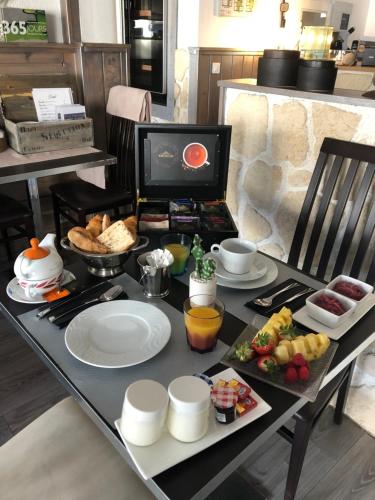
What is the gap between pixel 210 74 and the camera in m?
3.58

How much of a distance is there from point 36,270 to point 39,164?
1.21m

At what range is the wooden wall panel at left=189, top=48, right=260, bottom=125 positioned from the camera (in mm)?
3500

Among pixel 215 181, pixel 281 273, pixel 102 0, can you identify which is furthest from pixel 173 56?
pixel 281 273

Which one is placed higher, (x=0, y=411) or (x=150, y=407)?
(x=150, y=407)

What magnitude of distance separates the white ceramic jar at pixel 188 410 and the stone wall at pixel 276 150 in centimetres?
128

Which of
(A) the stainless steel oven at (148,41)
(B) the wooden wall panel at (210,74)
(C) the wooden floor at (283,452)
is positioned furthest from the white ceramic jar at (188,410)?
(A) the stainless steel oven at (148,41)

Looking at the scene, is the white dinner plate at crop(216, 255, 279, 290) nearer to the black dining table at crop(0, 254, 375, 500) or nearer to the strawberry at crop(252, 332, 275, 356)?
the black dining table at crop(0, 254, 375, 500)

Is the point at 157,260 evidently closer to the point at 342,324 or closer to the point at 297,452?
the point at 342,324

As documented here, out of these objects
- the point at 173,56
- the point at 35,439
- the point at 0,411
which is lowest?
the point at 0,411

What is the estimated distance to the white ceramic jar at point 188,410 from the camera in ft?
2.11

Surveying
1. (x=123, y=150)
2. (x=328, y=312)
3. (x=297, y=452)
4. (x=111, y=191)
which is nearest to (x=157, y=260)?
(x=328, y=312)

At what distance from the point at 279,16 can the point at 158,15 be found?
1152mm

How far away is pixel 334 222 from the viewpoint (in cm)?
142

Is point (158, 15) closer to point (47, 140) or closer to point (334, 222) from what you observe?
point (47, 140)
